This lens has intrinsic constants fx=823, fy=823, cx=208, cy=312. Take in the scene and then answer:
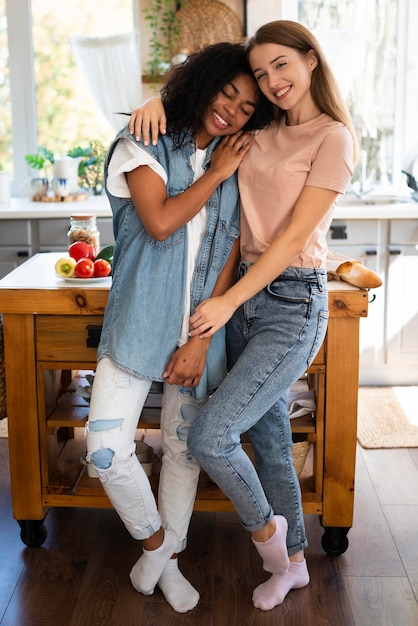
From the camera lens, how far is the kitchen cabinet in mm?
3967

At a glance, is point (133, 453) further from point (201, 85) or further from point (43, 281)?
point (201, 85)

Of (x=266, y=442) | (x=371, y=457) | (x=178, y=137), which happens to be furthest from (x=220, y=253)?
(x=371, y=457)

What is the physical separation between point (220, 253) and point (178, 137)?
0.32m

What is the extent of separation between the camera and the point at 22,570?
2.40 m

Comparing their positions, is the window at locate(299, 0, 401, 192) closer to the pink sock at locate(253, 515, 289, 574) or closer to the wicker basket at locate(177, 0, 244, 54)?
the wicker basket at locate(177, 0, 244, 54)

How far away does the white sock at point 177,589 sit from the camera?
221 centimetres

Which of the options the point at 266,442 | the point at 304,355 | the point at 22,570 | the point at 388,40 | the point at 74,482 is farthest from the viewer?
the point at 388,40

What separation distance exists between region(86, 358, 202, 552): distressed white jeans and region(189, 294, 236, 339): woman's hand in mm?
210

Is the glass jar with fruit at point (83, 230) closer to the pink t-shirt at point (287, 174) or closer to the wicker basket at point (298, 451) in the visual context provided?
the pink t-shirt at point (287, 174)

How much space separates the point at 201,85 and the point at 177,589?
1.34m

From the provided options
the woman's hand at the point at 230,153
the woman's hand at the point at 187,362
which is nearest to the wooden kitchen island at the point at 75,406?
the woman's hand at the point at 187,362

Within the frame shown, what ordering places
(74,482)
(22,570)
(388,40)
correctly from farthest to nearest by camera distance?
(388,40) < (74,482) < (22,570)

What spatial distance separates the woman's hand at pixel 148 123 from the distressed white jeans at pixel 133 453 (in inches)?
22.9

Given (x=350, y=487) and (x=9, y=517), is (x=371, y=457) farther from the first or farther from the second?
(x=9, y=517)
